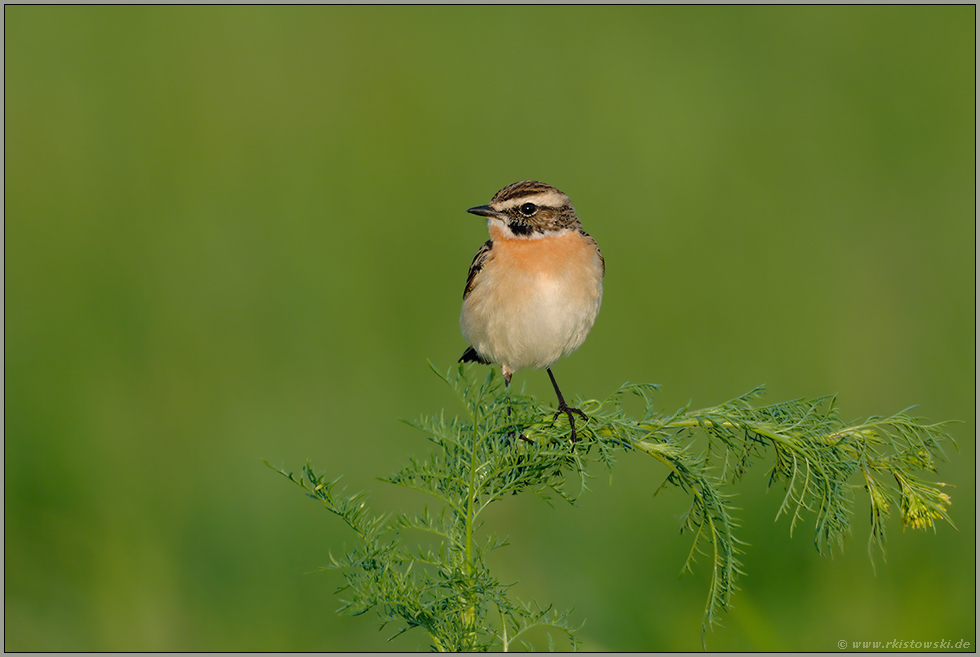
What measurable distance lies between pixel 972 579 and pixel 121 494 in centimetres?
505

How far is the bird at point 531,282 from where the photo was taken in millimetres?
4539

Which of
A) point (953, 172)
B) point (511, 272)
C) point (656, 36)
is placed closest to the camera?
point (511, 272)

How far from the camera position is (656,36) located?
10.5 meters

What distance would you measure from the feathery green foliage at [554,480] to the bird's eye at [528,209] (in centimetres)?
209

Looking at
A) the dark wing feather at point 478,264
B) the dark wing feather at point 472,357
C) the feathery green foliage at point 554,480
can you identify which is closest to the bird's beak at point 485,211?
the dark wing feather at point 478,264

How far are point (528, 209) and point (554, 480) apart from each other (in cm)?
230

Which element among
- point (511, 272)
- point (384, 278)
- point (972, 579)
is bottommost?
point (972, 579)

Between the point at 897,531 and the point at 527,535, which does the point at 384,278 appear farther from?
the point at 897,531

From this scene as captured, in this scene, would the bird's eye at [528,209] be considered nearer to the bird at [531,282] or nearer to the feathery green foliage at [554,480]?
the bird at [531,282]

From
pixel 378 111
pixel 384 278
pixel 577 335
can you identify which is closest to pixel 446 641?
pixel 577 335

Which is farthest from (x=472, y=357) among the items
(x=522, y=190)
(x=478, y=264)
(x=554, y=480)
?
Answer: (x=554, y=480)

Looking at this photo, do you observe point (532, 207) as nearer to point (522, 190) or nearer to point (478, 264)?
point (522, 190)

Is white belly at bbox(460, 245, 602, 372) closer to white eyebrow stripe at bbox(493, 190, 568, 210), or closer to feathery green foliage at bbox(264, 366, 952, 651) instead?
white eyebrow stripe at bbox(493, 190, 568, 210)

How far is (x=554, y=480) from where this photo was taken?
2607 millimetres
